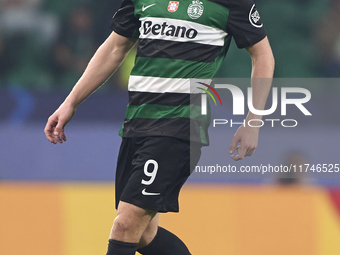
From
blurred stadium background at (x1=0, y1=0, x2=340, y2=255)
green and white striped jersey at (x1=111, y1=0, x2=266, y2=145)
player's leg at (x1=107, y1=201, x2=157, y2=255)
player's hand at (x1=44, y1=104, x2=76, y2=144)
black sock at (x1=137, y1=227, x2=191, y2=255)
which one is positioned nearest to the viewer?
player's leg at (x1=107, y1=201, x2=157, y2=255)

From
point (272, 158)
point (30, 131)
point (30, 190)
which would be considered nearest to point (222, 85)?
point (272, 158)

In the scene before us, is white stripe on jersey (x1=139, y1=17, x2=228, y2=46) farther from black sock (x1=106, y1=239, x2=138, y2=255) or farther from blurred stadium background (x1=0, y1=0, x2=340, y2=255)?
blurred stadium background (x1=0, y1=0, x2=340, y2=255)

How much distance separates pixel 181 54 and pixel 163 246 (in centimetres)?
105

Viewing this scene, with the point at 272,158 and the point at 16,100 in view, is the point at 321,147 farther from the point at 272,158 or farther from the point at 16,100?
the point at 16,100

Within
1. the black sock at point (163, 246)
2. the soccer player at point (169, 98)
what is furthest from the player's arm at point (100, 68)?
the black sock at point (163, 246)

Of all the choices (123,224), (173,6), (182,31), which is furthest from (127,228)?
(173,6)

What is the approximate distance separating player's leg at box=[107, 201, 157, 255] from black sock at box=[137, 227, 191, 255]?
41cm

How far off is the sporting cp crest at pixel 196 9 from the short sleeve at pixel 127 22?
1.11ft

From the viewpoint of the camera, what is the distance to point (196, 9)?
3066mm

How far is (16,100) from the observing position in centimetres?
644

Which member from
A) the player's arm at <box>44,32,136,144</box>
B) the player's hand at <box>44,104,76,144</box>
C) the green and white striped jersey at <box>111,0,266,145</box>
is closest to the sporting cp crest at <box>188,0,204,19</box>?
the green and white striped jersey at <box>111,0,266,145</box>

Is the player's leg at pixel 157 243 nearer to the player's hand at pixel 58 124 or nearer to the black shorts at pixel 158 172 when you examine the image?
the black shorts at pixel 158 172

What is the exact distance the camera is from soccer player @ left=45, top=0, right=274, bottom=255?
2.96 m

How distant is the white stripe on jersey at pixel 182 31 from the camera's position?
3.07m
